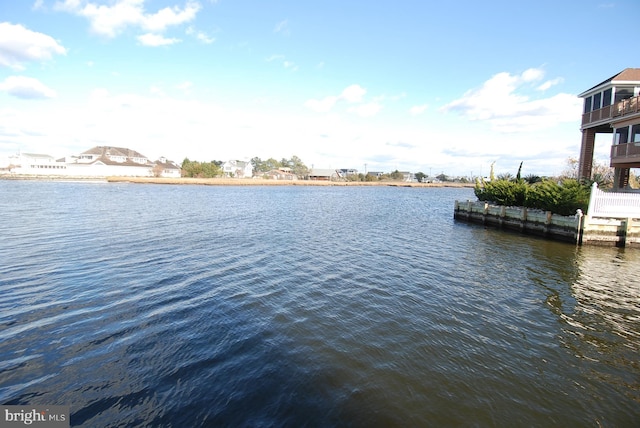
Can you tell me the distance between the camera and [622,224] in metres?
17.8

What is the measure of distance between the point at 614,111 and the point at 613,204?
36.1 feet

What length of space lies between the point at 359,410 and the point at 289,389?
3.93 feet

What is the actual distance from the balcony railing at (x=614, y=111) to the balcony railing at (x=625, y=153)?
214 cm

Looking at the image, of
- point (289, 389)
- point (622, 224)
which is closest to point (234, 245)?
point (289, 389)

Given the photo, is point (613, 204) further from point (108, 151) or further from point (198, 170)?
point (108, 151)

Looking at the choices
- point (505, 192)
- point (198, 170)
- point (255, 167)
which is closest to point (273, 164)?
point (255, 167)

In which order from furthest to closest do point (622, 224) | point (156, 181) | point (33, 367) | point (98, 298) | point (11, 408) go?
point (156, 181) < point (622, 224) < point (98, 298) < point (33, 367) < point (11, 408)

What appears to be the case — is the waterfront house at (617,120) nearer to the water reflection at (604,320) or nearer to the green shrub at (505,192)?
the green shrub at (505,192)

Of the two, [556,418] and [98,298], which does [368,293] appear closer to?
[556,418]

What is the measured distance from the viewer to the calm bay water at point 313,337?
5.27 metres

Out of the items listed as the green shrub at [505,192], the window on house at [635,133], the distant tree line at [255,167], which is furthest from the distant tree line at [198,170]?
the window on house at [635,133]

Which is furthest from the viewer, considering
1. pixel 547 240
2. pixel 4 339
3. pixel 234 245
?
pixel 547 240

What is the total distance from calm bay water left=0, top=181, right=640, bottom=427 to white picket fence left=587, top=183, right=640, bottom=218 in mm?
3938

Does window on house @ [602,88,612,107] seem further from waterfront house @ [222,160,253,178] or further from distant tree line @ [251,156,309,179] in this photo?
distant tree line @ [251,156,309,179]
